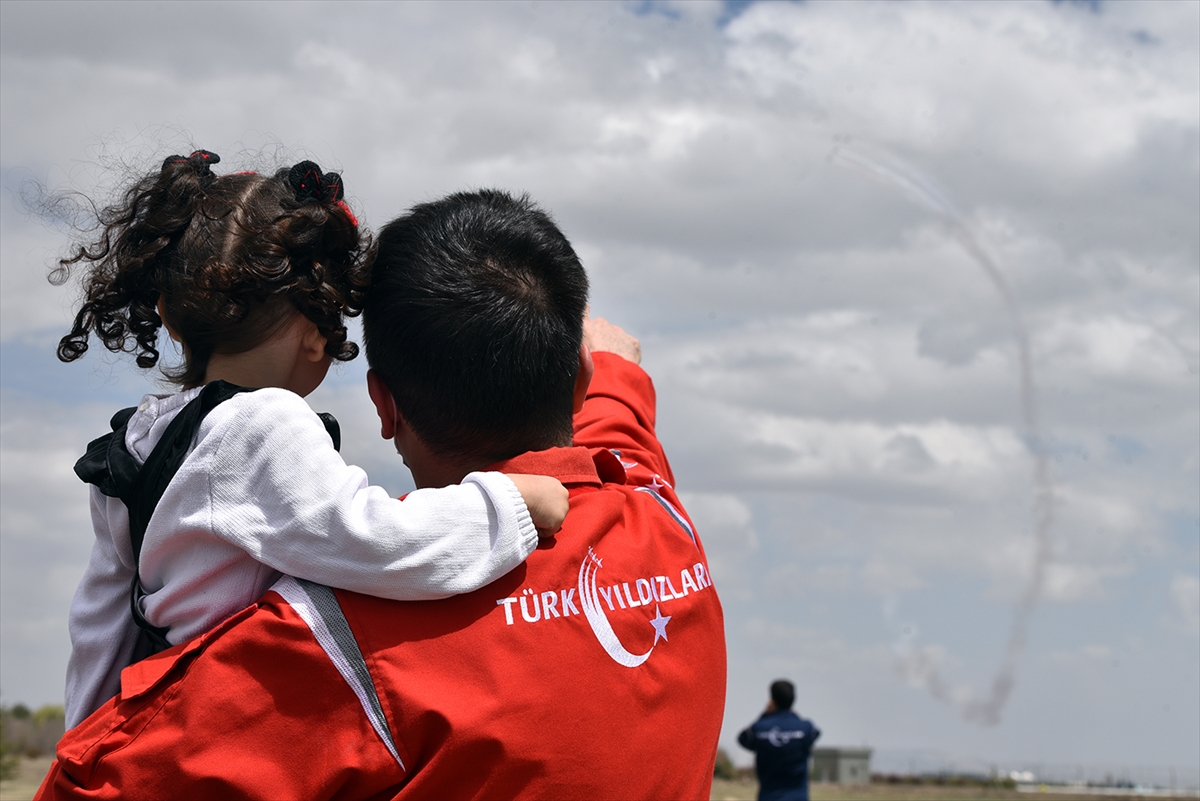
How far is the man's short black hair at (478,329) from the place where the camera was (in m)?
2.03

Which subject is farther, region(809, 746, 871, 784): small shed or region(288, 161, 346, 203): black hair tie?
region(809, 746, 871, 784): small shed

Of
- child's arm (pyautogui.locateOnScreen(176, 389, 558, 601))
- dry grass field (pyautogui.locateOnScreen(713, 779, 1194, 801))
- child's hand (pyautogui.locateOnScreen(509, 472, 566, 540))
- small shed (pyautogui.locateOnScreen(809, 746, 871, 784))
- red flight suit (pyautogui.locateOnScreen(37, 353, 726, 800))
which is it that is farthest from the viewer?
small shed (pyautogui.locateOnScreen(809, 746, 871, 784))

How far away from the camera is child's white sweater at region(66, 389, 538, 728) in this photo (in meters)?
1.76

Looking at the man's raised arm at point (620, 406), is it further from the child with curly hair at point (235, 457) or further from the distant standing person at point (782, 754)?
the distant standing person at point (782, 754)

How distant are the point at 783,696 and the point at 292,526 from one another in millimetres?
11416

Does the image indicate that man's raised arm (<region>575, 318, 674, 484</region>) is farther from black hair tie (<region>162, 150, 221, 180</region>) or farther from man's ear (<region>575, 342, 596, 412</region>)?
black hair tie (<region>162, 150, 221, 180</region>)

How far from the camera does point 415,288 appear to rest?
206 cm

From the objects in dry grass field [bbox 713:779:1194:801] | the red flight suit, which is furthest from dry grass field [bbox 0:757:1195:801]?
the red flight suit

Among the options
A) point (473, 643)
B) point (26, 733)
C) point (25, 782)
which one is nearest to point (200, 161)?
point (473, 643)

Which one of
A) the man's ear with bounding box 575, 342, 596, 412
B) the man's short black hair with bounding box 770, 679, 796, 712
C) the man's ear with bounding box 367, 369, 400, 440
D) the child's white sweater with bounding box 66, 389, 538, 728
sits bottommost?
the man's short black hair with bounding box 770, 679, 796, 712

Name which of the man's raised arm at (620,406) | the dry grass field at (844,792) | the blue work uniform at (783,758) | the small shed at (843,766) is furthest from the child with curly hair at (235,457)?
the small shed at (843,766)

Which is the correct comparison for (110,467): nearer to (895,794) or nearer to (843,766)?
(895,794)

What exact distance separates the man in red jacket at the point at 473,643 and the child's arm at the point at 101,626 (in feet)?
0.87

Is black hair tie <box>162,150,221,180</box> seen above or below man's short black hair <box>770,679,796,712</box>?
above
